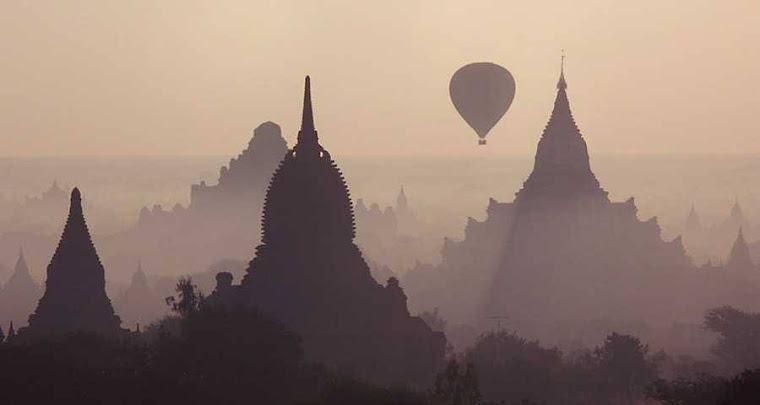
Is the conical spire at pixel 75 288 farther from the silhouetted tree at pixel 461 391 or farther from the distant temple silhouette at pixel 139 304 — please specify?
the distant temple silhouette at pixel 139 304

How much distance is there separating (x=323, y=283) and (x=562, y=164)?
54.4 metres

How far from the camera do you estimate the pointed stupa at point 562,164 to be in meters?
115

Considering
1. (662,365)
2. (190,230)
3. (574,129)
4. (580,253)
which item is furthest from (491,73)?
(190,230)

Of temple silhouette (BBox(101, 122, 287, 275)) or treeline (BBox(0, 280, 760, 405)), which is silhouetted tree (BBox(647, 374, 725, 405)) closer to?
treeline (BBox(0, 280, 760, 405))

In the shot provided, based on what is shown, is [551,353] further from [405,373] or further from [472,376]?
[472,376]

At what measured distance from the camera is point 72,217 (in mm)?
63594

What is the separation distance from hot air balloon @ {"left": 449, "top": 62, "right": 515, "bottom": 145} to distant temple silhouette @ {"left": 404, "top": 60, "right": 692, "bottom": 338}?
5.35m

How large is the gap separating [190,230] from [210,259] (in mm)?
7221

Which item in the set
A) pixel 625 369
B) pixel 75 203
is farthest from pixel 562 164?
pixel 75 203

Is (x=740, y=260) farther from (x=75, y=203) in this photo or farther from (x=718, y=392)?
(x=718, y=392)

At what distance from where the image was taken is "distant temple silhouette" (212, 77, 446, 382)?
61219 millimetres

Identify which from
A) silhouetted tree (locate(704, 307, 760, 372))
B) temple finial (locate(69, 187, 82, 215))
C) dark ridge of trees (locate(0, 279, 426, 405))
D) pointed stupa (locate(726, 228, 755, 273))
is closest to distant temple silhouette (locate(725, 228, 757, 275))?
pointed stupa (locate(726, 228, 755, 273))

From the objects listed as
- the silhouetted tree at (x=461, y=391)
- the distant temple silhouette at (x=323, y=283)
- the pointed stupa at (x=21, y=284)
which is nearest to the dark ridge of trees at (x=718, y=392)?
the silhouetted tree at (x=461, y=391)

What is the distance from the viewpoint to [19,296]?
119812mm
